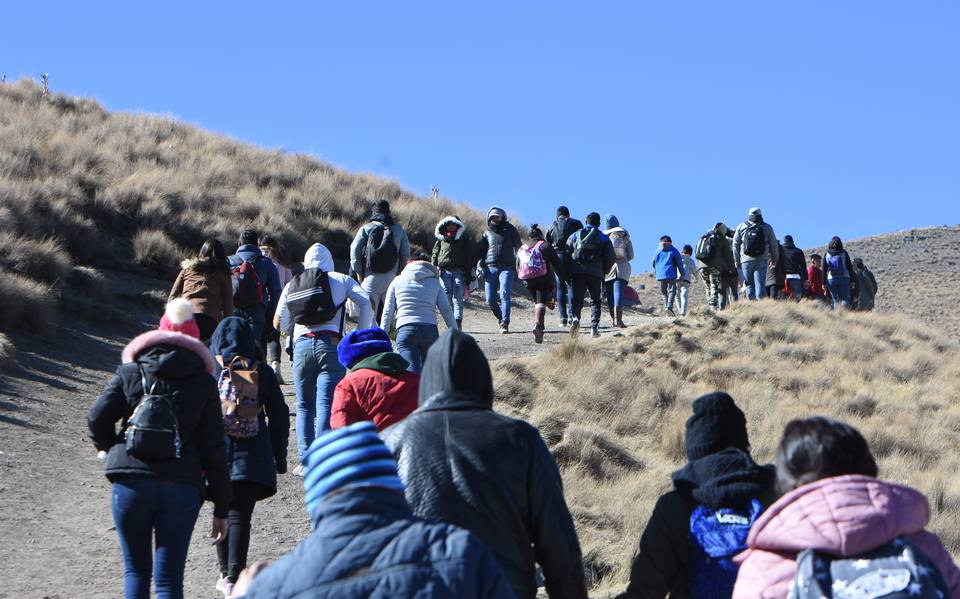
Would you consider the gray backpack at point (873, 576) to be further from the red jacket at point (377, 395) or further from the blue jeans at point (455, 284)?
the blue jeans at point (455, 284)

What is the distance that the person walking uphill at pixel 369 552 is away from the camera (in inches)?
106

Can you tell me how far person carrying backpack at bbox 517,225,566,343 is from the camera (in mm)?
18031

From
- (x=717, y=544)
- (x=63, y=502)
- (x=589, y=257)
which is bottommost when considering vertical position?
(x=63, y=502)

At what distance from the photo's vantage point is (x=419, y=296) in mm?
10961

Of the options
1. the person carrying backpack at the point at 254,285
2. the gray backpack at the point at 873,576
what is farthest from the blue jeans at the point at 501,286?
the gray backpack at the point at 873,576

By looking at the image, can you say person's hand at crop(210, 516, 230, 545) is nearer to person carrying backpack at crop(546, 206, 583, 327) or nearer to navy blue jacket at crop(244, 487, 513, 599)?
navy blue jacket at crop(244, 487, 513, 599)

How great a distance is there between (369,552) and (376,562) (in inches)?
1.1

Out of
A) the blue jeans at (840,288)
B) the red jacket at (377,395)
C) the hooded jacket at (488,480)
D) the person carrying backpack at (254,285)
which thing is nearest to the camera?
the hooded jacket at (488,480)

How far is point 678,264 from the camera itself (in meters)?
23.9

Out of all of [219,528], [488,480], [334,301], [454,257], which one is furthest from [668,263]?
[488,480]

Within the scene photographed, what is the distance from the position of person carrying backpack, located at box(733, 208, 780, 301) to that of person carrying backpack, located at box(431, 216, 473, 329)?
5.19 meters

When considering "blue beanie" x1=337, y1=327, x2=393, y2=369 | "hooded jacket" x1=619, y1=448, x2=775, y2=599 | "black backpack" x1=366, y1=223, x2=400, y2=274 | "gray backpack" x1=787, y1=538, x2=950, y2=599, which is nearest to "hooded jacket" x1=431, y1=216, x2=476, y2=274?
"black backpack" x1=366, y1=223, x2=400, y2=274

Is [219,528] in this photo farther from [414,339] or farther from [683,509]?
[414,339]

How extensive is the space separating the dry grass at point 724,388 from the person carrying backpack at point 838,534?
528 cm
